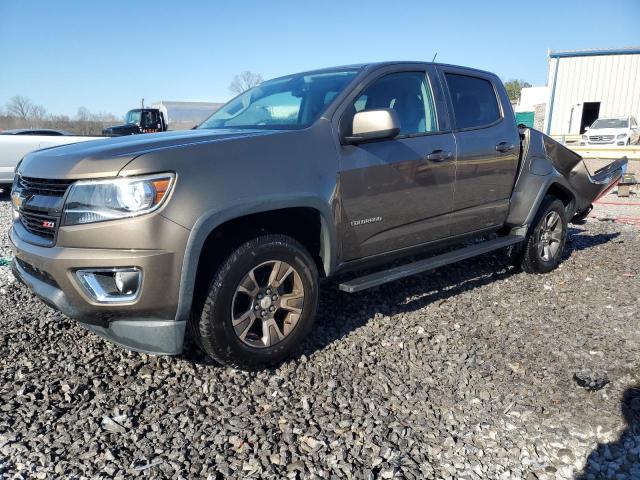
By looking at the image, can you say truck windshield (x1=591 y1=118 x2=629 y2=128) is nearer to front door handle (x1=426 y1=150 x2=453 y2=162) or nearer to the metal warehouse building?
the metal warehouse building

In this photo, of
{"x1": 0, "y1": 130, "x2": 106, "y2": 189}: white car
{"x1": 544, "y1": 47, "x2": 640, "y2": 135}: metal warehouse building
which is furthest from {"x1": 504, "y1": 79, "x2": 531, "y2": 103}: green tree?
{"x1": 0, "y1": 130, "x2": 106, "y2": 189}: white car

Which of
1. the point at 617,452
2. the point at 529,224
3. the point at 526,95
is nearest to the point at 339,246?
the point at 617,452

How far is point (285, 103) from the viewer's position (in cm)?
369

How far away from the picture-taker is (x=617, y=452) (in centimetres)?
234

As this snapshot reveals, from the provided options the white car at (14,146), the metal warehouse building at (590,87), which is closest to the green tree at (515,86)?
the metal warehouse building at (590,87)

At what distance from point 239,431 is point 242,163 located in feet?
4.64

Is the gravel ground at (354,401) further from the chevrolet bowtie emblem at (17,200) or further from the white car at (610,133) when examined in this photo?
the white car at (610,133)

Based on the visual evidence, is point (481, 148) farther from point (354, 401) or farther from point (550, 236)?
point (354, 401)

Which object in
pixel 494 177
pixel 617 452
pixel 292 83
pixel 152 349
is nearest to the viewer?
pixel 617 452

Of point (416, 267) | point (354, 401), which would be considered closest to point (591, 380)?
point (416, 267)

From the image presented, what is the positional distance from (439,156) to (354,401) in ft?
6.41

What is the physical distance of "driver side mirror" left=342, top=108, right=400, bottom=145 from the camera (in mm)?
3031

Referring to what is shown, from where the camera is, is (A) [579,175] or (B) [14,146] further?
(B) [14,146]

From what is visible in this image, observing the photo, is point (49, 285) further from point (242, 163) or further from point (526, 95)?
point (526, 95)
